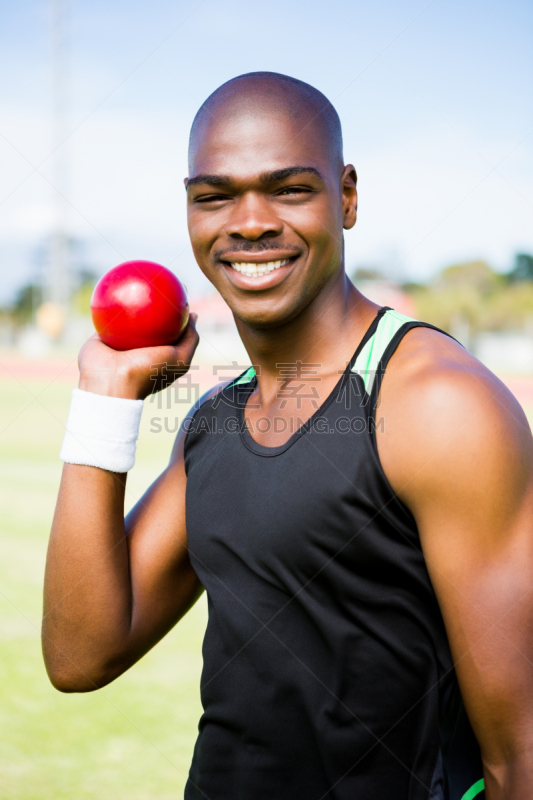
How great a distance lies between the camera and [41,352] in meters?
44.2

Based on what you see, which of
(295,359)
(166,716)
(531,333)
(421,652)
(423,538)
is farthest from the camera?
(531,333)

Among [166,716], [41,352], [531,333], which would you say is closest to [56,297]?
[41,352]

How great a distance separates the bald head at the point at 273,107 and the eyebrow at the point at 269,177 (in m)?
0.10

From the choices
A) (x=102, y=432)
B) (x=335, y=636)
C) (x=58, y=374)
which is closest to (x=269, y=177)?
(x=102, y=432)

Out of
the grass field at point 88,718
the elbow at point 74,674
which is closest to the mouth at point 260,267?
the elbow at point 74,674

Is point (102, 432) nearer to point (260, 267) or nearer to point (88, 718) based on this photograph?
point (260, 267)

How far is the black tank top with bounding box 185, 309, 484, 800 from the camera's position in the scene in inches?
60.8

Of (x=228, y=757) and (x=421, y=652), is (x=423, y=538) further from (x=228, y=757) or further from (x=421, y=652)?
(x=228, y=757)

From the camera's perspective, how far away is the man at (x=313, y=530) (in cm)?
142

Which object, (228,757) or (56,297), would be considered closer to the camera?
(228,757)

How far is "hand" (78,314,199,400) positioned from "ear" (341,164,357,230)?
68 centimetres

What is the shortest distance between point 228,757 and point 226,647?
0.84ft

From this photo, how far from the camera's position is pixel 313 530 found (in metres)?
1.57

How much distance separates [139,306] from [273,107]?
79 centimetres
